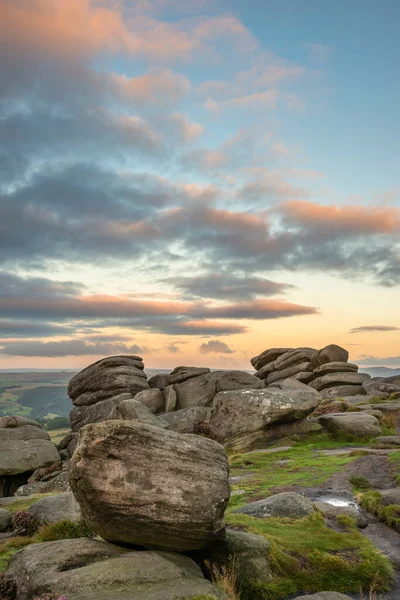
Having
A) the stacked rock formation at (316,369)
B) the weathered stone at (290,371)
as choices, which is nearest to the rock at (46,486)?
the stacked rock formation at (316,369)

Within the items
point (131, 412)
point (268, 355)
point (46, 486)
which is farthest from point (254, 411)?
point (268, 355)

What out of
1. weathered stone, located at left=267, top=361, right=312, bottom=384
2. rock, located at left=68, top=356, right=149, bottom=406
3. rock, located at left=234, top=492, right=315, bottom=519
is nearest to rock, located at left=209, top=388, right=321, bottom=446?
rock, located at left=234, top=492, right=315, bottom=519

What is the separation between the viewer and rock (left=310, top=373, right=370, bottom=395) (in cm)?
7150

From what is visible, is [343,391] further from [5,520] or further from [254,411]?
[5,520]

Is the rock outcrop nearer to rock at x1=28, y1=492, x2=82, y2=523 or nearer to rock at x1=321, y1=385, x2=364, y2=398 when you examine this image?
rock at x1=28, y1=492, x2=82, y2=523

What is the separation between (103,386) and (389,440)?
3822cm

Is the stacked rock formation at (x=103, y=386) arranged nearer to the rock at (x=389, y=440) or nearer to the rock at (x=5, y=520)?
the rock at (x=389, y=440)

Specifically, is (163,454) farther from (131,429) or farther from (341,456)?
(341,456)

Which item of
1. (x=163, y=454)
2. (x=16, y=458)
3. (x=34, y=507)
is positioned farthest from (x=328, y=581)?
(x=16, y=458)

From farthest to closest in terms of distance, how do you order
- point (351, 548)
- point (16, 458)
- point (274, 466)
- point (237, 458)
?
point (16, 458) < point (237, 458) < point (274, 466) < point (351, 548)

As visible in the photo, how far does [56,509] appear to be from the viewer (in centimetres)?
2275

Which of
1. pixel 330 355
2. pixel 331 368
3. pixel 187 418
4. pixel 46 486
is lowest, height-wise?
pixel 46 486

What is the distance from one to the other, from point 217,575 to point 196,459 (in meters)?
3.53

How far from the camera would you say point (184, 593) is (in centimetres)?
1240
